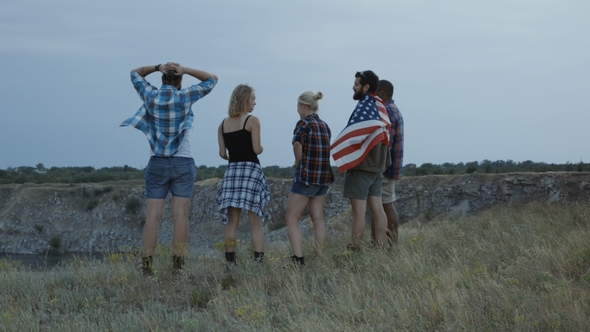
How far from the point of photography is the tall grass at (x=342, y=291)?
4109 mm

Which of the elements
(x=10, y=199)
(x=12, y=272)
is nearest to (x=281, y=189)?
(x=10, y=199)

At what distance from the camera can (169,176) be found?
6.03m

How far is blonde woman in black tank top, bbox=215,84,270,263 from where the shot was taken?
20.4 feet

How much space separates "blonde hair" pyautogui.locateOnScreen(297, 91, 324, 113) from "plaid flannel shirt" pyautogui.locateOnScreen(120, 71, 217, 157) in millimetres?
964

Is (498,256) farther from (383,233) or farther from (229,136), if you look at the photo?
(229,136)

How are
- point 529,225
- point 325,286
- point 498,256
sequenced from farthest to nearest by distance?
point 529,225, point 498,256, point 325,286

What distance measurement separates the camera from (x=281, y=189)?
4772 cm

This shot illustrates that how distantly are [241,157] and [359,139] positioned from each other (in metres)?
1.21

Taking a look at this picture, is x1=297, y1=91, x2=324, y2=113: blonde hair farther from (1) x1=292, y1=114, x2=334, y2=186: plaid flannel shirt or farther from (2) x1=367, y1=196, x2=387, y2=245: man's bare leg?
(2) x1=367, y1=196, x2=387, y2=245: man's bare leg

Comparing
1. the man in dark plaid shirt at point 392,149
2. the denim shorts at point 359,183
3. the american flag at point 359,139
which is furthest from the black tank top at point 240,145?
the man in dark plaid shirt at point 392,149

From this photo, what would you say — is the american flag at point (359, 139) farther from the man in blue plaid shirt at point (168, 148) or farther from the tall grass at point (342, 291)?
the man in blue plaid shirt at point (168, 148)

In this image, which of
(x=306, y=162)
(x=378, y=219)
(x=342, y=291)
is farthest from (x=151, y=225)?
(x=378, y=219)

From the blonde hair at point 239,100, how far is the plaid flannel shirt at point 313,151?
0.59m

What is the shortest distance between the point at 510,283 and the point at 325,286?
4.90 feet
